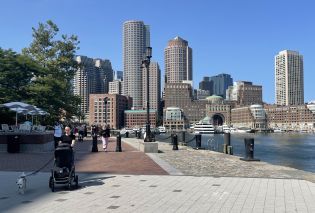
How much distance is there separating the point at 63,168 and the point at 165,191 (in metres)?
2.85

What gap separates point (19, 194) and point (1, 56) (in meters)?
34.1

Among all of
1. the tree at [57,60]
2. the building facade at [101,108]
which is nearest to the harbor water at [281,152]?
the tree at [57,60]

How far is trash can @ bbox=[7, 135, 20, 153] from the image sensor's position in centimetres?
2502

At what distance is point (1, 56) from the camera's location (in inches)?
1674

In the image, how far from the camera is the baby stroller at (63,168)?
38.4ft

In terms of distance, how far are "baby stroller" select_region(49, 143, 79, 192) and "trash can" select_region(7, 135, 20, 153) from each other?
46.1 feet

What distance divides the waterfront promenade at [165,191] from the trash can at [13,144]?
823 centimetres

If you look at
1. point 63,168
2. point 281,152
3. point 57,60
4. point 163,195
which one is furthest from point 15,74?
point 281,152

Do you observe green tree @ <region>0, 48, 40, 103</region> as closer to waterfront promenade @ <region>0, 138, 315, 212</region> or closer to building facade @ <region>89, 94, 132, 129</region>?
waterfront promenade @ <region>0, 138, 315, 212</region>

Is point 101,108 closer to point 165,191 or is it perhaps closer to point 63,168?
point 63,168

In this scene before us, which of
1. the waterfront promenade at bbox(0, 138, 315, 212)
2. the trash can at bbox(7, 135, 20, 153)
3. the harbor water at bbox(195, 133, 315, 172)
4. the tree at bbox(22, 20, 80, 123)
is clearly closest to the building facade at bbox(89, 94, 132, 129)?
the harbor water at bbox(195, 133, 315, 172)

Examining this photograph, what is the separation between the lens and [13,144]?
25.0 metres

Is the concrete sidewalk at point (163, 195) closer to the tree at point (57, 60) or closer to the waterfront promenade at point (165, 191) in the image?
the waterfront promenade at point (165, 191)

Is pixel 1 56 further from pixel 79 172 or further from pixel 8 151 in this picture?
pixel 79 172
